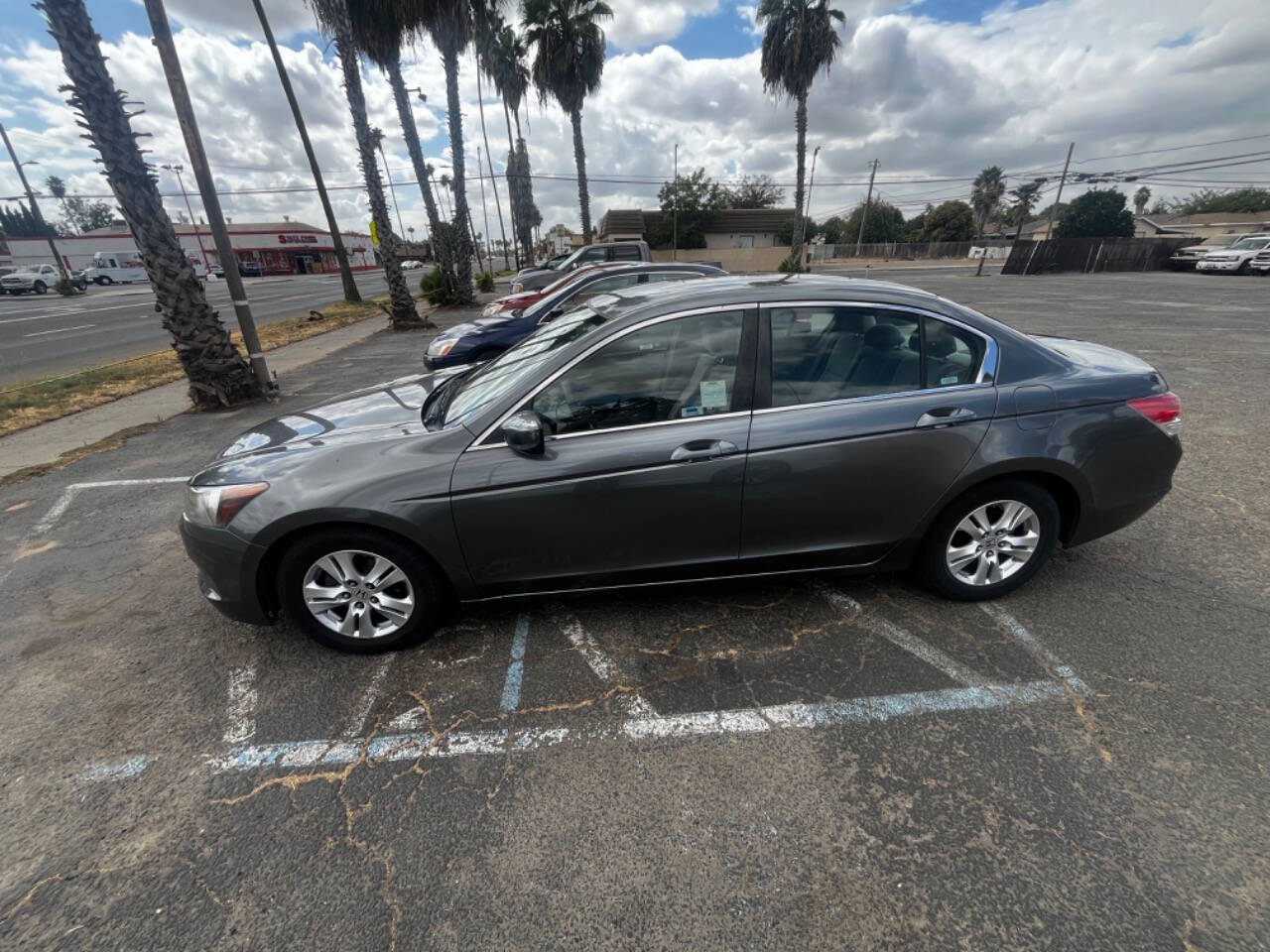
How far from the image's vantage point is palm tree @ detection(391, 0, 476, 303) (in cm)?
1457

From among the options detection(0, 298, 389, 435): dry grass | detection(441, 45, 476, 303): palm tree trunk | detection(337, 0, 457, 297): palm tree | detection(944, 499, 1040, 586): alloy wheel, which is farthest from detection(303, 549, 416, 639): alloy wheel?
detection(441, 45, 476, 303): palm tree trunk

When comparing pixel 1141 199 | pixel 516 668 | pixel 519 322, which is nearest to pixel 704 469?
pixel 516 668

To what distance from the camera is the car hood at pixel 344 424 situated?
9.00 ft

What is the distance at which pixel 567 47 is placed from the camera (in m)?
24.4

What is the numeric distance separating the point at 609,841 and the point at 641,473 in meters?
1.36

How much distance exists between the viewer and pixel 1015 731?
2.21m

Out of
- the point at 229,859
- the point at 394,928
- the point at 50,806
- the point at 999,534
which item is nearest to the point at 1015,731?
the point at 999,534

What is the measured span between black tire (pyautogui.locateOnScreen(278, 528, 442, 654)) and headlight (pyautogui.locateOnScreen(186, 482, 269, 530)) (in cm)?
28

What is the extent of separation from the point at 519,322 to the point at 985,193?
3366 inches

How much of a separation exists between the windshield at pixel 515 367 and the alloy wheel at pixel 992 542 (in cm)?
211

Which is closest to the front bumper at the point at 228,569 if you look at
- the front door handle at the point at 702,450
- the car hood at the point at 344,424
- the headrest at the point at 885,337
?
the car hood at the point at 344,424

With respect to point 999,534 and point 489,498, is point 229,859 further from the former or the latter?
point 999,534

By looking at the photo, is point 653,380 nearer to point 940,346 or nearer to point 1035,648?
point 940,346

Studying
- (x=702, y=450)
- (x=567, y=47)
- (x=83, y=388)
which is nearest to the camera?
(x=702, y=450)
